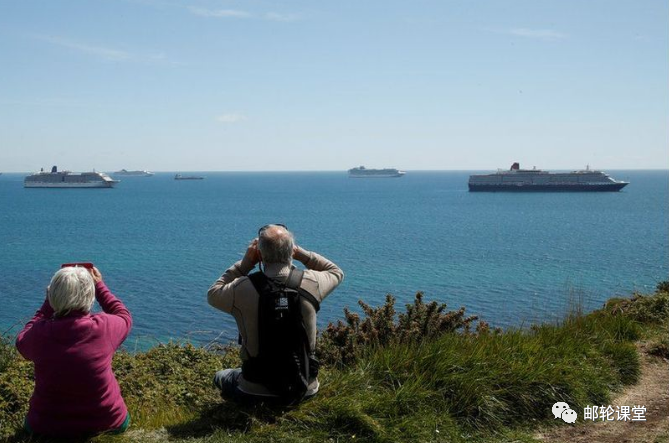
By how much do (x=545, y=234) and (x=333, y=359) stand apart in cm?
5134

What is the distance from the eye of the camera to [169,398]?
461 centimetres

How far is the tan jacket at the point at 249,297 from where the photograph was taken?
375 cm

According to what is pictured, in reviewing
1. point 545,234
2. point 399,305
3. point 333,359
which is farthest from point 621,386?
point 545,234

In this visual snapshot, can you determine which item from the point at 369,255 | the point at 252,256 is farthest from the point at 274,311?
the point at 369,255

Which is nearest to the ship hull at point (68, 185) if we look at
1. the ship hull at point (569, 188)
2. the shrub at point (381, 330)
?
the ship hull at point (569, 188)

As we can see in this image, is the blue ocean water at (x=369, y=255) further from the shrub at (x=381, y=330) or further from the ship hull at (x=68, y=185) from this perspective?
the ship hull at (x=68, y=185)

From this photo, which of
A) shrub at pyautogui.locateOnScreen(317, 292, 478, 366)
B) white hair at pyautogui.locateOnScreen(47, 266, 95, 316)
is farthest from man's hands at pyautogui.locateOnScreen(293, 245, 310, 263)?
shrub at pyautogui.locateOnScreen(317, 292, 478, 366)

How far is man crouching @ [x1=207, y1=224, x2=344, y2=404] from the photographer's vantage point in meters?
3.74

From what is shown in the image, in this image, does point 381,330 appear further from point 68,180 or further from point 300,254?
point 68,180

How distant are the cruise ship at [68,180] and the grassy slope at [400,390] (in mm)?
153827

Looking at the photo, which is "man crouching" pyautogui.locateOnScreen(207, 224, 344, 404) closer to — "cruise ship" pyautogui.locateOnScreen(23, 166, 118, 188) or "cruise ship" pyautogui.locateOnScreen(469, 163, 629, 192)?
"cruise ship" pyautogui.locateOnScreen(469, 163, 629, 192)

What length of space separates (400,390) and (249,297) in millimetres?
1352

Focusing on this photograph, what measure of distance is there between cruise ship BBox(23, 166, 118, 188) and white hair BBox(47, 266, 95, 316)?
155 metres

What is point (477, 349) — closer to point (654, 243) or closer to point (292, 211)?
Result: point (654, 243)
